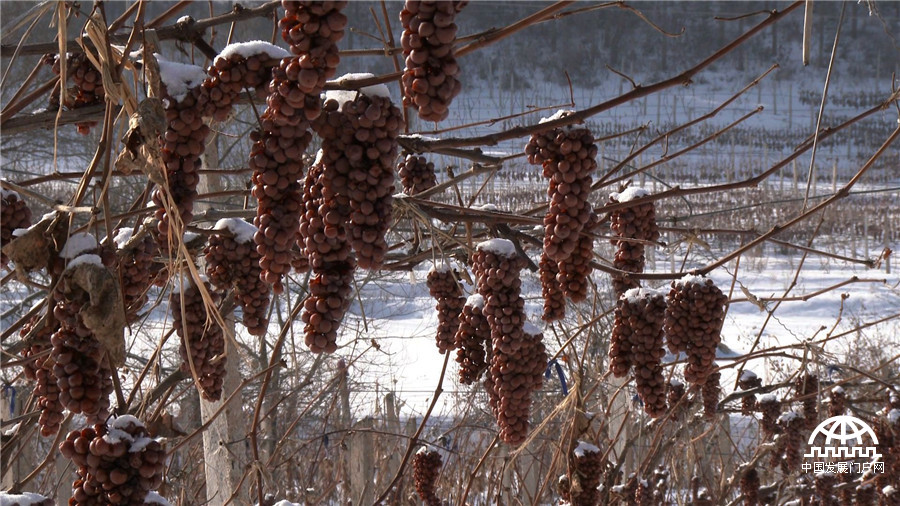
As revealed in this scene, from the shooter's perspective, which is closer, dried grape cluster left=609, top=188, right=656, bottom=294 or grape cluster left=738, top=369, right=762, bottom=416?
dried grape cluster left=609, top=188, right=656, bottom=294

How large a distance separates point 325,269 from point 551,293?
458 mm

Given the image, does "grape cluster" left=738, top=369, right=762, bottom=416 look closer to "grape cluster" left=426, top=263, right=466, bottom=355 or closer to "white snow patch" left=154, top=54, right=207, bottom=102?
"grape cluster" left=426, top=263, right=466, bottom=355

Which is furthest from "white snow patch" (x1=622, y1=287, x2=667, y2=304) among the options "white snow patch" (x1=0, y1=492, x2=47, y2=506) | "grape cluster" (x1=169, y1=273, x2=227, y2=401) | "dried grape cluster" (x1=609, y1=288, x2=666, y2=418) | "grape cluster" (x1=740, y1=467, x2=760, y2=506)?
"grape cluster" (x1=740, y1=467, x2=760, y2=506)

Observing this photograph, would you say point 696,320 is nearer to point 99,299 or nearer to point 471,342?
point 471,342

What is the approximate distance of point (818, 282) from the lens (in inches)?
352

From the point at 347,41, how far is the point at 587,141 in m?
11.0

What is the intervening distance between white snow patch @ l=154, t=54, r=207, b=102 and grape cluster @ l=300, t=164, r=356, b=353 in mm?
131

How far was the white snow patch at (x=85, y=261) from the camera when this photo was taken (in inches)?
27.8

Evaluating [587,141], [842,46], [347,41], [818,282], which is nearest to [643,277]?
[587,141]

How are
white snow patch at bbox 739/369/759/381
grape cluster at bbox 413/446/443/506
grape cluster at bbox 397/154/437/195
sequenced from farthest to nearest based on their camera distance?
1. white snow patch at bbox 739/369/759/381
2. grape cluster at bbox 413/446/443/506
3. grape cluster at bbox 397/154/437/195

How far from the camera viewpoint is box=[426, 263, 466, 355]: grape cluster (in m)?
1.37

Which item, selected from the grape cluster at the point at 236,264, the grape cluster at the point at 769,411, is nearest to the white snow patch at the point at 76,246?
the grape cluster at the point at 236,264

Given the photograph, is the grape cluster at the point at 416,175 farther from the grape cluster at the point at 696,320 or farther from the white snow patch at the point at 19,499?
the white snow patch at the point at 19,499

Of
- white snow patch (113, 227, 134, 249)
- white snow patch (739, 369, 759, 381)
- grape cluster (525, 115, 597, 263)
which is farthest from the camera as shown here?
white snow patch (739, 369, 759, 381)
